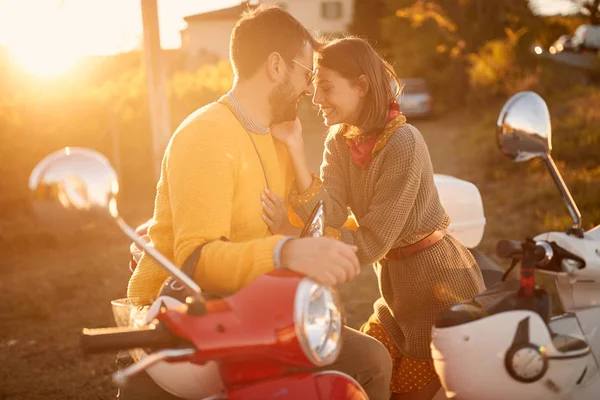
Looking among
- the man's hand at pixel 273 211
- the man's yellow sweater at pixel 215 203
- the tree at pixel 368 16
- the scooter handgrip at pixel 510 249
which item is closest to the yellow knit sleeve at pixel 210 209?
the man's yellow sweater at pixel 215 203

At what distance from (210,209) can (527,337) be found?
84 centimetres

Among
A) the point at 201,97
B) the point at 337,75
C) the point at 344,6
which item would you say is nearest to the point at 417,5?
the point at 201,97

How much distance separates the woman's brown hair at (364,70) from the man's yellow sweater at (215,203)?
376 millimetres

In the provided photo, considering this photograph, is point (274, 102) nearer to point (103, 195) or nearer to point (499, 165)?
point (103, 195)

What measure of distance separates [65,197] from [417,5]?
91.1 feet

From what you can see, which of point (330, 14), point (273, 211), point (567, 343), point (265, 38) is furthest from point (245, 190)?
point (330, 14)

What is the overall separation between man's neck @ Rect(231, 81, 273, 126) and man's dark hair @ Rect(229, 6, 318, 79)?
0.13ft

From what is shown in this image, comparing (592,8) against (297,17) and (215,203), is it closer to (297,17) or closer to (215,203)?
(297,17)

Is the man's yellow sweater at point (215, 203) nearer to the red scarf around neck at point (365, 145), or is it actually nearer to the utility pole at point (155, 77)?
the red scarf around neck at point (365, 145)

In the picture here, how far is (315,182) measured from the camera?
246 cm

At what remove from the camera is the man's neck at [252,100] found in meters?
2.26

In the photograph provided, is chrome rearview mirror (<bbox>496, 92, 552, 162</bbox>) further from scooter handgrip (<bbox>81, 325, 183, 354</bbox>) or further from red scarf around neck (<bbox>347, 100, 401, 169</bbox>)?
scooter handgrip (<bbox>81, 325, 183, 354</bbox>)

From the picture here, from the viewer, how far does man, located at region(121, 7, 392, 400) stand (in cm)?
167

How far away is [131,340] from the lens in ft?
4.74
